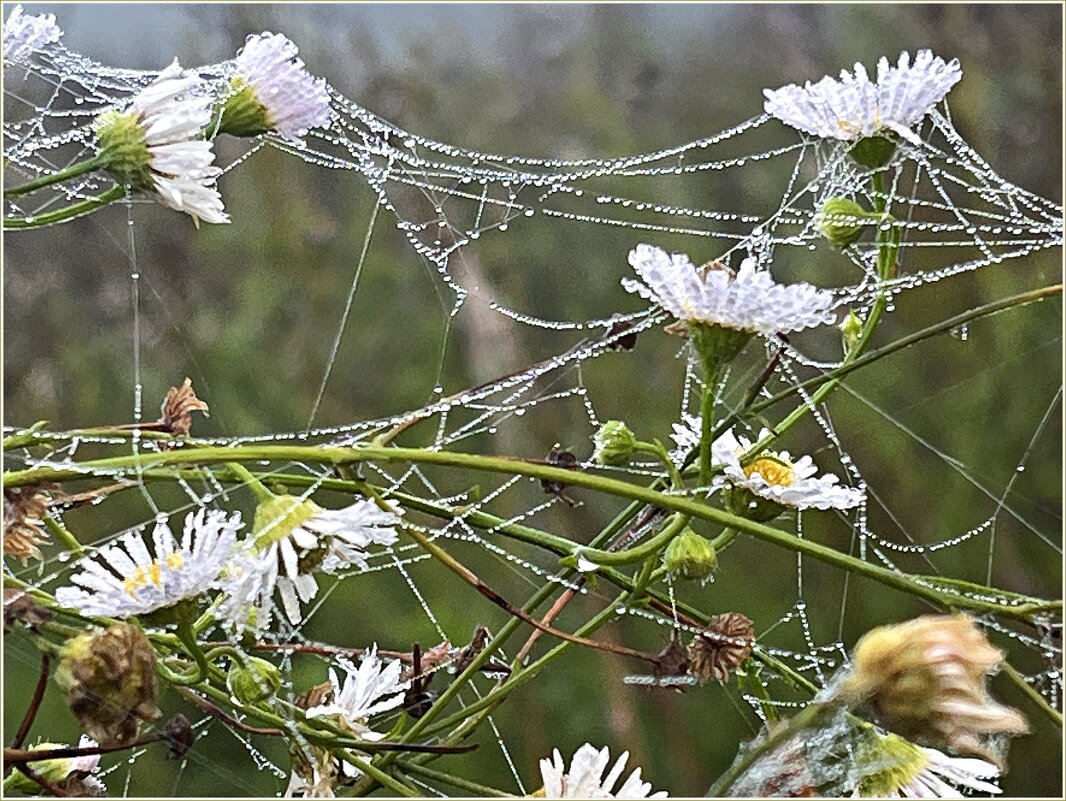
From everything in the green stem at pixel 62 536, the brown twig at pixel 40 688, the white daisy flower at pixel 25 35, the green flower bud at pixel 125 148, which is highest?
the white daisy flower at pixel 25 35

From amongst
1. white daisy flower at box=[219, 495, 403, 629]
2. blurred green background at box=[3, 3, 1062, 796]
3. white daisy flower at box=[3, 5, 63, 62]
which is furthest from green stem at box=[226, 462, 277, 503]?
blurred green background at box=[3, 3, 1062, 796]

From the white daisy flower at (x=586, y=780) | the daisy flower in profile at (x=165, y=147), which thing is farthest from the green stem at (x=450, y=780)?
the daisy flower in profile at (x=165, y=147)

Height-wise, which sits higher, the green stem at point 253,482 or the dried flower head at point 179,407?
the dried flower head at point 179,407

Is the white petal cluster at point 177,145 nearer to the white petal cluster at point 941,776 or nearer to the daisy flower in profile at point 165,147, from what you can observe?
the daisy flower in profile at point 165,147

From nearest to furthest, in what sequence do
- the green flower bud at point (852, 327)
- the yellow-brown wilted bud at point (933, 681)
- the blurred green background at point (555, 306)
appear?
the yellow-brown wilted bud at point (933, 681), the green flower bud at point (852, 327), the blurred green background at point (555, 306)

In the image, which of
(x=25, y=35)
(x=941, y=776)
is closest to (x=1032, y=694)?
(x=941, y=776)

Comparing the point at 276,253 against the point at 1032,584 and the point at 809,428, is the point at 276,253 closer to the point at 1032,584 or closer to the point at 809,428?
the point at 809,428

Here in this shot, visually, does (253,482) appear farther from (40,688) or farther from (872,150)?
(872,150)
